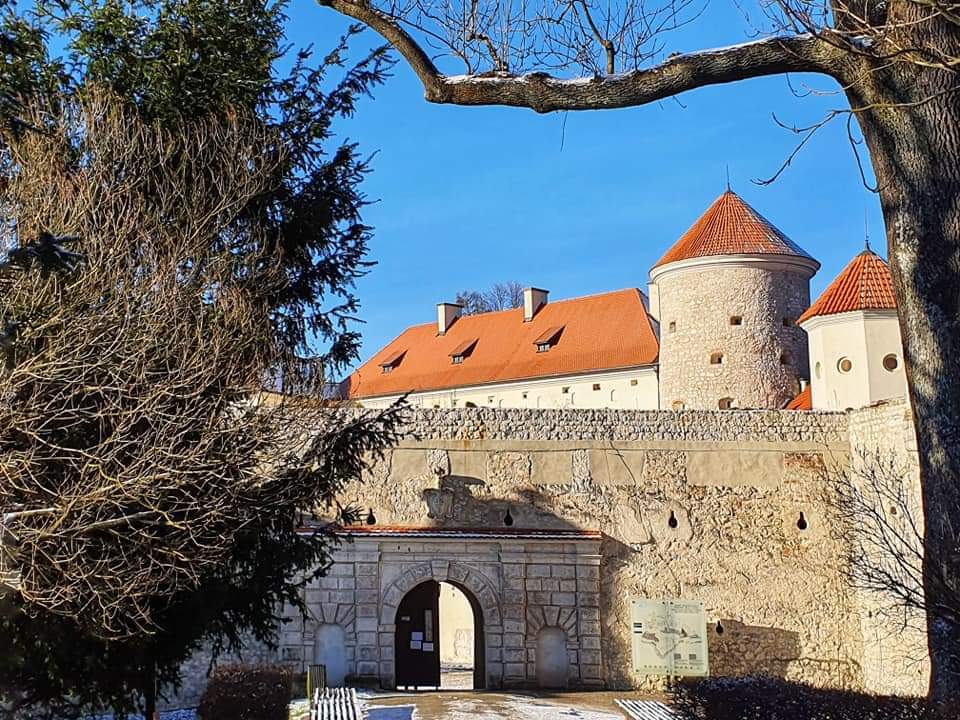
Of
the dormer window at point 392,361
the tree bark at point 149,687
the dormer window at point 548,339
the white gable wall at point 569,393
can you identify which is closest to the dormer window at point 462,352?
the white gable wall at point 569,393

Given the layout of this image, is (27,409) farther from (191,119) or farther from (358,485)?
(358,485)

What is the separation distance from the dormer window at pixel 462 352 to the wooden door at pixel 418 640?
61.3 feet

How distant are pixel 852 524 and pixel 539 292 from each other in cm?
2067

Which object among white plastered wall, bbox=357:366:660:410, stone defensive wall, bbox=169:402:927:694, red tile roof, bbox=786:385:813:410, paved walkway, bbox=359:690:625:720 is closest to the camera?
paved walkway, bbox=359:690:625:720

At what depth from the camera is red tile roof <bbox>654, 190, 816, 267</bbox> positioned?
72.1 feet

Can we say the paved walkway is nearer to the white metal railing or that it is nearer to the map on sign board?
the white metal railing

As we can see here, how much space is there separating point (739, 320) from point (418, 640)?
32.2ft

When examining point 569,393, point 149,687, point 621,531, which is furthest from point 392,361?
point 149,687

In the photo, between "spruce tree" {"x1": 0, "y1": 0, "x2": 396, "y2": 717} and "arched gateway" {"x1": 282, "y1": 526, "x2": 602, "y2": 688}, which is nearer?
"spruce tree" {"x1": 0, "y1": 0, "x2": 396, "y2": 717}

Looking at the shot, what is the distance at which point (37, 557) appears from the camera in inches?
297

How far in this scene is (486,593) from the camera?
51.1ft

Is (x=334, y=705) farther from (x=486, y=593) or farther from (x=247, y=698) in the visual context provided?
(x=486, y=593)

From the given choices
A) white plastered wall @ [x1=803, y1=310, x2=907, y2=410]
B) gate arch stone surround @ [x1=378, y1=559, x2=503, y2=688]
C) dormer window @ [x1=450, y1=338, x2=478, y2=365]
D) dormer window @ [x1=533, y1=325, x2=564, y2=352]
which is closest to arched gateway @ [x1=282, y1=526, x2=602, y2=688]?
gate arch stone surround @ [x1=378, y1=559, x2=503, y2=688]

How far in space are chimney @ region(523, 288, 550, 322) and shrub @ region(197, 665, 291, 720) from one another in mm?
24947
